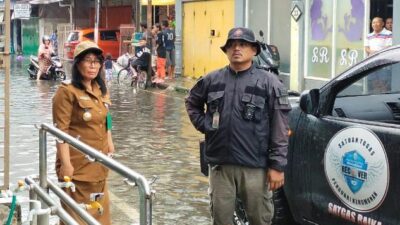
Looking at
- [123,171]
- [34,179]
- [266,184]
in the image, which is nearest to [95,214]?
[34,179]

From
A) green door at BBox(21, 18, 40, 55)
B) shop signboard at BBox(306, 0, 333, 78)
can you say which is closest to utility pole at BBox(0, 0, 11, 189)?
shop signboard at BBox(306, 0, 333, 78)

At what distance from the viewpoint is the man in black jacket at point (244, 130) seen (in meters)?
4.46

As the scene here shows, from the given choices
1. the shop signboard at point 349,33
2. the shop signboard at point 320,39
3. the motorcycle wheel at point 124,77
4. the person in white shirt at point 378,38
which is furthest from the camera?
the motorcycle wheel at point 124,77

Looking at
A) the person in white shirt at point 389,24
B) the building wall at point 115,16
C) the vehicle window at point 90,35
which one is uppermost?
the building wall at point 115,16

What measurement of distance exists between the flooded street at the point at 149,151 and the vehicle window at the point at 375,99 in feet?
5.63

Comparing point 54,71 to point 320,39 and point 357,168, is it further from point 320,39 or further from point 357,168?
point 357,168

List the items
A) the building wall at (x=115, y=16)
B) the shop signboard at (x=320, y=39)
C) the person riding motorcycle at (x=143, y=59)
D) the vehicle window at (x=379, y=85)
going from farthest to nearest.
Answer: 1. the building wall at (x=115, y=16)
2. the person riding motorcycle at (x=143, y=59)
3. the shop signboard at (x=320, y=39)
4. the vehicle window at (x=379, y=85)

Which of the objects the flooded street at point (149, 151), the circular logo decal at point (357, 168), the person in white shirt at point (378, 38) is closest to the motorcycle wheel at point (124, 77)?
the flooded street at point (149, 151)

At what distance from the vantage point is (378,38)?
1373cm

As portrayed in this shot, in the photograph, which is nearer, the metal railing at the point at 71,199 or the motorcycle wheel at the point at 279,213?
the metal railing at the point at 71,199

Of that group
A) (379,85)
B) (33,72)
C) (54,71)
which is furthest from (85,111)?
(33,72)

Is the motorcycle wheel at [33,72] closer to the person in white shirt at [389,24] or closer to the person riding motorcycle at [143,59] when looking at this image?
the person riding motorcycle at [143,59]

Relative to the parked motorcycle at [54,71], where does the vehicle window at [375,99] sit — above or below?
above

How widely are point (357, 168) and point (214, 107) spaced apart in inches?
40.0
